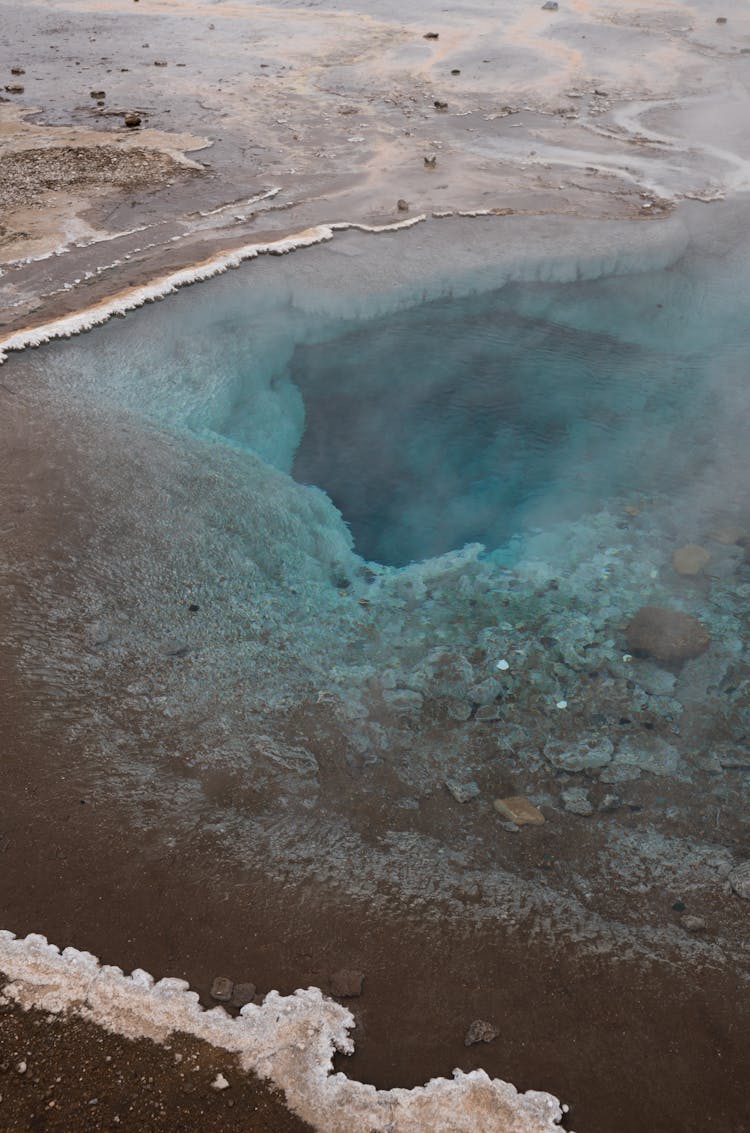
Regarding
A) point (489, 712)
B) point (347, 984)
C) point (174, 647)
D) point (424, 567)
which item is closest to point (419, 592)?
point (424, 567)

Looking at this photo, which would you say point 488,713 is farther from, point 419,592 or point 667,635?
point 667,635

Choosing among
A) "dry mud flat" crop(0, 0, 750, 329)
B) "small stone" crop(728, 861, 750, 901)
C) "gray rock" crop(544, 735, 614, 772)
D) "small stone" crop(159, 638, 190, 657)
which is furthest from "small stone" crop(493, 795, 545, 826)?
"dry mud flat" crop(0, 0, 750, 329)

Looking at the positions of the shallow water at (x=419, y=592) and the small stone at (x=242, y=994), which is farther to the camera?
the shallow water at (x=419, y=592)

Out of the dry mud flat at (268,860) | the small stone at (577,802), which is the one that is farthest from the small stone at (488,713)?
the small stone at (577,802)

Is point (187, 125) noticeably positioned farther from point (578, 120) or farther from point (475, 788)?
point (475, 788)

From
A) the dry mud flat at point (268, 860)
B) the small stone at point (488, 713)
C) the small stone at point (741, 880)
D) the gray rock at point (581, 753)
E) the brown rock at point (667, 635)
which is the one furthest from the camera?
the brown rock at point (667, 635)

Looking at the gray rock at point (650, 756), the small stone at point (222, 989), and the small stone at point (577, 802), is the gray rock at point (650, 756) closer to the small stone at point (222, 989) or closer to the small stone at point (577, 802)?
the small stone at point (577, 802)

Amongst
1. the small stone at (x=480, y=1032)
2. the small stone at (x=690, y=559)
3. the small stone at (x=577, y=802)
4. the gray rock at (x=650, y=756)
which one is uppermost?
the small stone at (x=690, y=559)

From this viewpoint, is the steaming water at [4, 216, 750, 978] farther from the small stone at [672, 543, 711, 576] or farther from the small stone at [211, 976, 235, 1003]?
the small stone at [211, 976, 235, 1003]
